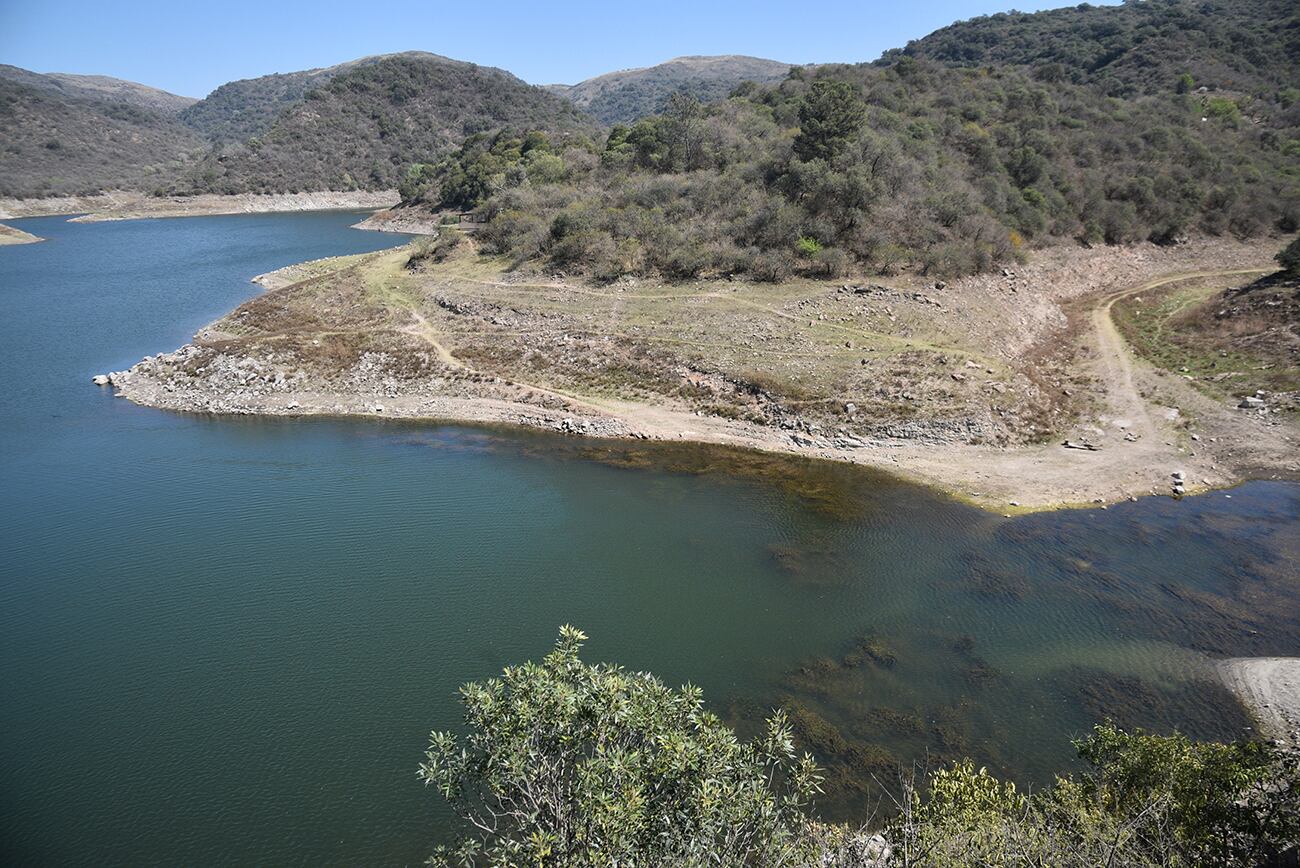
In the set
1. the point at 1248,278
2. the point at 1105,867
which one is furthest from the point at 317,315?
the point at 1248,278

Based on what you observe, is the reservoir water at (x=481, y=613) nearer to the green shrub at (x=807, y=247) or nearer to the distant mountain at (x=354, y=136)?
the green shrub at (x=807, y=247)

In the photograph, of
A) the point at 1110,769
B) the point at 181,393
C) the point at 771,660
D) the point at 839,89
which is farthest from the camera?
the point at 839,89

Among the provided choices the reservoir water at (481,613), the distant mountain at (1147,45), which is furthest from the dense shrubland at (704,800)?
the distant mountain at (1147,45)

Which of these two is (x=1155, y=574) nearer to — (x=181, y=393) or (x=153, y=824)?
(x=153, y=824)

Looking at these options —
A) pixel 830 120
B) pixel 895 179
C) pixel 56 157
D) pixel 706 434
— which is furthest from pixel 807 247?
pixel 56 157

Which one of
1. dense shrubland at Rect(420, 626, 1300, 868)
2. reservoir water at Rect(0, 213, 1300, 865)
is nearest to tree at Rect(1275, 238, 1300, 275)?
reservoir water at Rect(0, 213, 1300, 865)

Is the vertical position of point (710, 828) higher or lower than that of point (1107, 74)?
lower

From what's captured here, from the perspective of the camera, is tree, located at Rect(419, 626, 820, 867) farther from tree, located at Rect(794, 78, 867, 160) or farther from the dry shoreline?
tree, located at Rect(794, 78, 867, 160)
